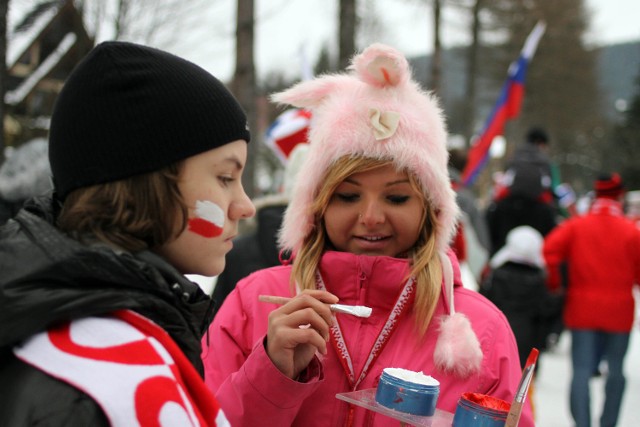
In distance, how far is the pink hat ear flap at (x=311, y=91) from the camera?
202cm

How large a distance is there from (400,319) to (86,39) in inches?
284

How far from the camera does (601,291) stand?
502 cm

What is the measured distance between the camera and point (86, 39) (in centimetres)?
789

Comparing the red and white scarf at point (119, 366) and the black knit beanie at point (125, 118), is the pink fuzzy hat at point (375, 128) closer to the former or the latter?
the black knit beanie at point (125, 118)

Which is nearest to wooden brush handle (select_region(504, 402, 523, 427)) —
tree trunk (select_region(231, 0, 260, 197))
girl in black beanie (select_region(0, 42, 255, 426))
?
girl in black beanie (select_region(0, 42, 255, 426))

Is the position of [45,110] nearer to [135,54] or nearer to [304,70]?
[304,70]

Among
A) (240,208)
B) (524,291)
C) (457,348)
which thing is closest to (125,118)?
(240,208)

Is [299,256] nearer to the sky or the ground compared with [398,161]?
nearer to the ground

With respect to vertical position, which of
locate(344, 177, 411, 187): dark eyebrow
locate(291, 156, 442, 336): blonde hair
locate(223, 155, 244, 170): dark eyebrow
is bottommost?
locate(291, 156, 442, 336): blonde hair

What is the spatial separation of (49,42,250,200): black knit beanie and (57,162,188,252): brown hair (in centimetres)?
2

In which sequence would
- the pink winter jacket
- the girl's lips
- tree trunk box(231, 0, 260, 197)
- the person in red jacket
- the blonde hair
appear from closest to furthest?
the pink winter jacket
the blonde hair
the girl's lips
the person in red jacket
tree trunk box(231, 0, 260, 197)

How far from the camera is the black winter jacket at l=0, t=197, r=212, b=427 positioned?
3.07ft

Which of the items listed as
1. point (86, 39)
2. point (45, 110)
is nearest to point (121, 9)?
point (86, 39)

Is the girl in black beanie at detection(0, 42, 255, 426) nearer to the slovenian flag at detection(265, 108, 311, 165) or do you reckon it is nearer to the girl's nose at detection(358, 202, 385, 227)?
the girl's nose at detection(358, 202, 385, 227)
